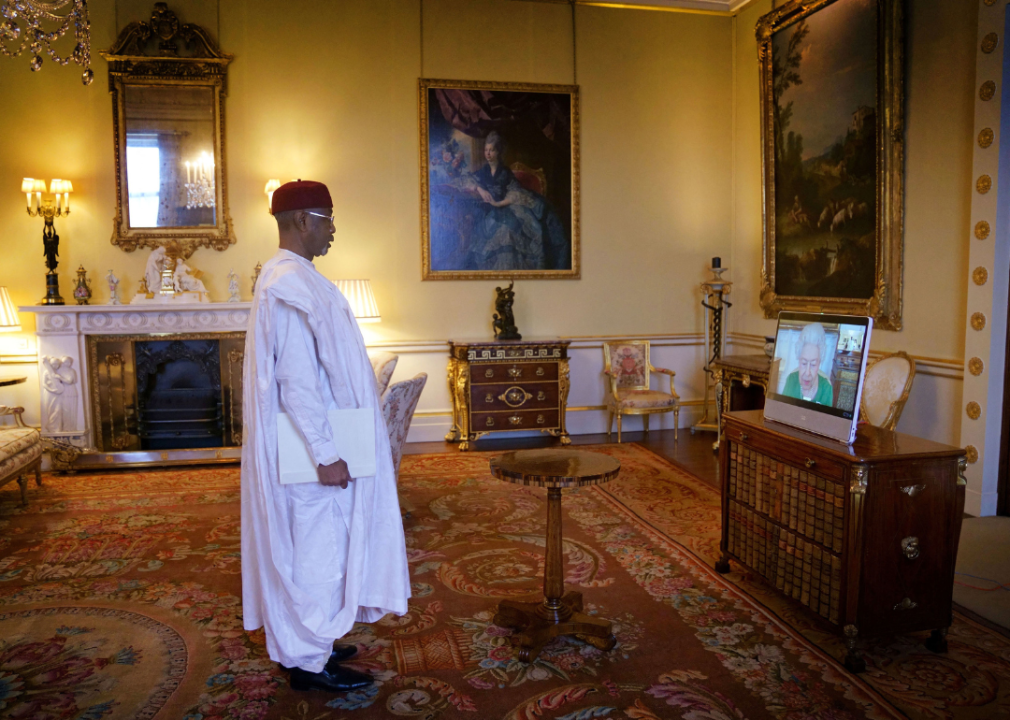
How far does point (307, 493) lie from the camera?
8.84 ft

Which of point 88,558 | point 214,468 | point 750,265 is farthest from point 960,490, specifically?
point 214,468

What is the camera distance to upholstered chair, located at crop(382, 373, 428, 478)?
4.28 m

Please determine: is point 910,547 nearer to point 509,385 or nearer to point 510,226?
point 509,385

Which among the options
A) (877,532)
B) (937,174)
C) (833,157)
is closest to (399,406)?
(877,532)

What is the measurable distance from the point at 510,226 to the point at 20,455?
468 cm

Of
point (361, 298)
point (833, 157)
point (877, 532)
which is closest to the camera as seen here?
point (877, 532)

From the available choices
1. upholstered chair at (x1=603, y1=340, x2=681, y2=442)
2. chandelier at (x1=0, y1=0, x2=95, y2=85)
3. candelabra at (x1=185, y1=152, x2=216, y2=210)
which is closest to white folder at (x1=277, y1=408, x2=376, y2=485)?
chandelier at (x1=0, y1=0, x2=95, y2=85)

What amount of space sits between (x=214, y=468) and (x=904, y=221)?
6.07m

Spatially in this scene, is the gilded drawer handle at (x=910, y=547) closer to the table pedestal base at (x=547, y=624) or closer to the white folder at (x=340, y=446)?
the table pedestal base at (x=547, y=624)

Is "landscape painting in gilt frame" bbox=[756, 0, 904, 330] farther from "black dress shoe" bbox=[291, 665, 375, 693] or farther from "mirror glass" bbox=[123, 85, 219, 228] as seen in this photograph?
"mirror glass" bbox=[123, 85, 219, 228]

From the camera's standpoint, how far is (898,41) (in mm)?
5492

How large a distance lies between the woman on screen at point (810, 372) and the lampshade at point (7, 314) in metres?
6.50

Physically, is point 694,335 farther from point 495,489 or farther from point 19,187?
point 19,187

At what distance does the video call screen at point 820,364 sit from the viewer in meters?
3.13
